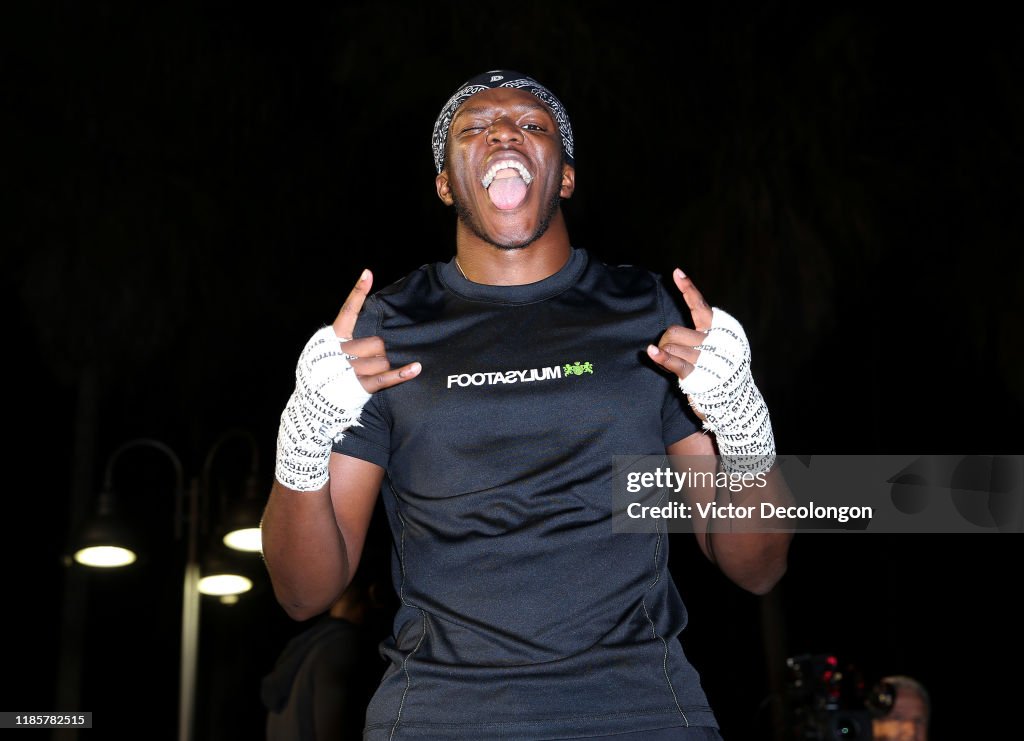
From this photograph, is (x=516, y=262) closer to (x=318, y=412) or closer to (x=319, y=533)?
(x=318, y=412)

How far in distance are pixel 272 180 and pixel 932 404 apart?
207 inches

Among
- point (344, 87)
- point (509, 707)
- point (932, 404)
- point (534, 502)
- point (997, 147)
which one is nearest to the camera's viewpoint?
point (509, 707)

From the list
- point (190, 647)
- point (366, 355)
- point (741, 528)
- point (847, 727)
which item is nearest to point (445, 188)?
point (366, 355)

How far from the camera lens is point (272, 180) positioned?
915 centimetres

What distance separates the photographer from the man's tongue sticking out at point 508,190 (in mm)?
2484

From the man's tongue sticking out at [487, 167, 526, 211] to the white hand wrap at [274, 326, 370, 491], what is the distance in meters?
0.47

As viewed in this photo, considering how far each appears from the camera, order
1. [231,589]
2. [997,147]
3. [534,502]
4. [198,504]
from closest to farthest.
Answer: [534,502], [231,589], [198,504], [997,147]

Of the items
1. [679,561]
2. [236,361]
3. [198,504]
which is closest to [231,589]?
[198,504]

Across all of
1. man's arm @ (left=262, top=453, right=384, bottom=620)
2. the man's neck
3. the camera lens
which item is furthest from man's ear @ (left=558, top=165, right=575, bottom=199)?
the camera lens

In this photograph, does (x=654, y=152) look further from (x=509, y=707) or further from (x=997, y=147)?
(x=509, y=707)

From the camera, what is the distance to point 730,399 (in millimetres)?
2205

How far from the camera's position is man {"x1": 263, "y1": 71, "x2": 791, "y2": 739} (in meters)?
2.04

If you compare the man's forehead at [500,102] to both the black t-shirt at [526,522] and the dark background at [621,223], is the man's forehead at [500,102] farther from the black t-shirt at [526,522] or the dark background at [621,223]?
the dark background at [621,223]

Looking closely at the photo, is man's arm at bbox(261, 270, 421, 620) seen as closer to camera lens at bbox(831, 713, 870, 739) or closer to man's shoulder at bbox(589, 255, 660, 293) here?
man's shoulder at bbox(589, 255, 660, 293)
